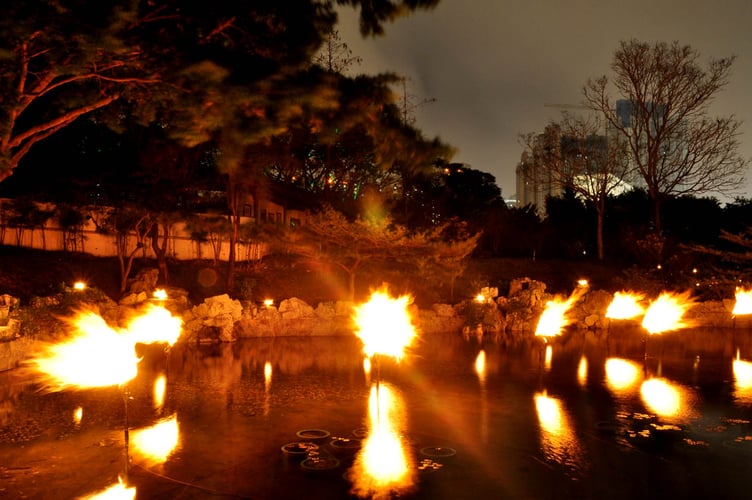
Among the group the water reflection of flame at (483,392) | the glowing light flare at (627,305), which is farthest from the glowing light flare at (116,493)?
the glowing light flare at (627,305)

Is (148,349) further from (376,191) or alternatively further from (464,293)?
(464,293)

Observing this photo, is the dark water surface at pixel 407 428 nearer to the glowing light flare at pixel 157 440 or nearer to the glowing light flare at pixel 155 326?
the glowing light flare at pixel 157 440

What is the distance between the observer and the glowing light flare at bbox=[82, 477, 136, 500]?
6155mm

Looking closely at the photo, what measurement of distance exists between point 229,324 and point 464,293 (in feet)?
37.5

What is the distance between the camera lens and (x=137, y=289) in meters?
19.3

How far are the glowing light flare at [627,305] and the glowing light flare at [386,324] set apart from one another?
9090 millimetres

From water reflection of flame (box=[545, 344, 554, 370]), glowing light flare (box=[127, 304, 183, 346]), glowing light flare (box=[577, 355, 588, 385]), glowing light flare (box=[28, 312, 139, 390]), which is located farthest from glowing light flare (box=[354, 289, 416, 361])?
glowing light flare (box=[28, 312, 139, 390])

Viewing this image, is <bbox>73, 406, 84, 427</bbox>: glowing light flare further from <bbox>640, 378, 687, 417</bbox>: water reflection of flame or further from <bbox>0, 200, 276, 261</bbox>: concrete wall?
<bbox>0, 200, 276, 261</bbox>: concrete wall

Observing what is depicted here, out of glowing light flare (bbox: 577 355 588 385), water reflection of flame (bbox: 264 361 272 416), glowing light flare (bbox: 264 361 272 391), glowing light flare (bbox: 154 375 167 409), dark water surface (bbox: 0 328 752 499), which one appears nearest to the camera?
dark water surface (bbox: 0 328 752 499)

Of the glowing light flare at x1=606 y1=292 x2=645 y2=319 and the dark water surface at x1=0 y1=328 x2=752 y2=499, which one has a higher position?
the glowing light flare at x1=606 y1=292 x2=645 y2=319

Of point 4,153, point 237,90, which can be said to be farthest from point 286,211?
point 237,90

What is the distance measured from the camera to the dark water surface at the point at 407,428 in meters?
6.60

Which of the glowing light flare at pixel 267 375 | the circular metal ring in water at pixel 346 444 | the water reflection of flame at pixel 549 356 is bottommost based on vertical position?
the water reflection of flame at pixel 549 356

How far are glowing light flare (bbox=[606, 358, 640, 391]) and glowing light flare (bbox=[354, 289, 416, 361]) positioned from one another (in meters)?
5.68
